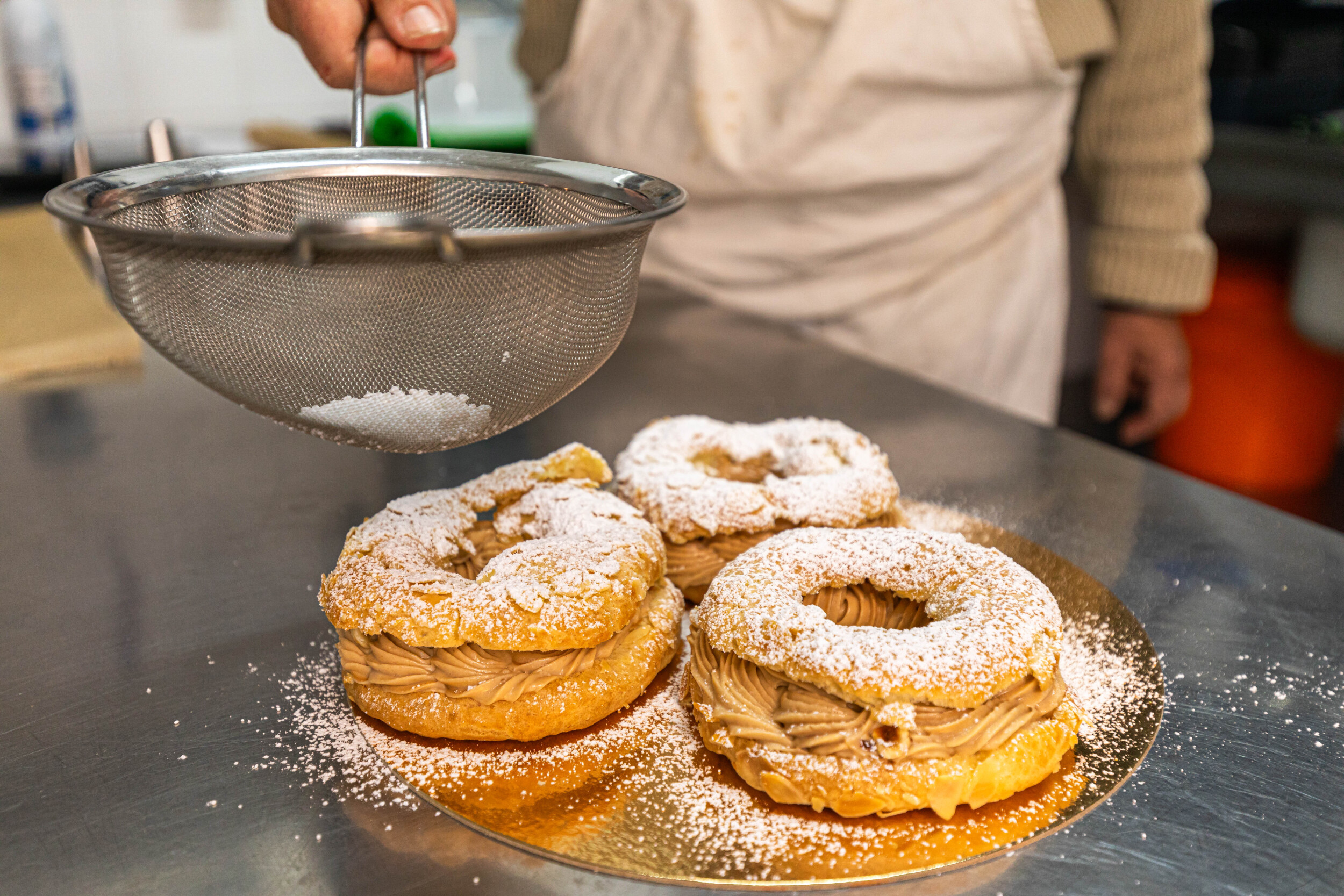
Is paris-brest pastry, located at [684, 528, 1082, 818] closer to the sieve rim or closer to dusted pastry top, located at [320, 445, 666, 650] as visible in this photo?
dusted pastry top, located at [320, 445, 666, 650]

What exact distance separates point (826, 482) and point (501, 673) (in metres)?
0.49

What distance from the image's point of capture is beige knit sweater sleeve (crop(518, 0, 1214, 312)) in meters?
2.25

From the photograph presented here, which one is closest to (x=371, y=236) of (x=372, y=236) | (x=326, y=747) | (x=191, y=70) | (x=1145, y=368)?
(x=372, y=236)

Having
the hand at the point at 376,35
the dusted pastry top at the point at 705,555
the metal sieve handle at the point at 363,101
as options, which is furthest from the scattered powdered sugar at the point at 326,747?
the hand at the point at 376,35

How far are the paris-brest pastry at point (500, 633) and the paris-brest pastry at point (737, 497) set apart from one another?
139 mm

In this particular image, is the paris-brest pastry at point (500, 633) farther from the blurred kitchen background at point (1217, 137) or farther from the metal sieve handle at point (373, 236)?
the blurred kitchen background at point (1217, 137)

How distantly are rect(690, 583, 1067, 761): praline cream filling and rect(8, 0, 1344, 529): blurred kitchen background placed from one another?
8.03 ft

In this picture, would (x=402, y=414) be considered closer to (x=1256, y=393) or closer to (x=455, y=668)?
(x=455, y=668)

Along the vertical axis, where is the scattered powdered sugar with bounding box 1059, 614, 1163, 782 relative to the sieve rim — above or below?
below

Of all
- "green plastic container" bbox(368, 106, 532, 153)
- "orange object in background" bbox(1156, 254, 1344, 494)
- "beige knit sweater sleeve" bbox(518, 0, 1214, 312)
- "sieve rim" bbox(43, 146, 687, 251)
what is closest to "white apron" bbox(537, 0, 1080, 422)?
"beige knit sweater sleeve" bbox(518, 0, 1214, 312)

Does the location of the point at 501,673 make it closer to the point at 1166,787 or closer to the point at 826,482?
the point at 826,482

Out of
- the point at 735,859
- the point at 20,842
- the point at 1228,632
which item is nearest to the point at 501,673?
the point at 735,859

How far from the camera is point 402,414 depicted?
3.40ft

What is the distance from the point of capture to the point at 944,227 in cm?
241
